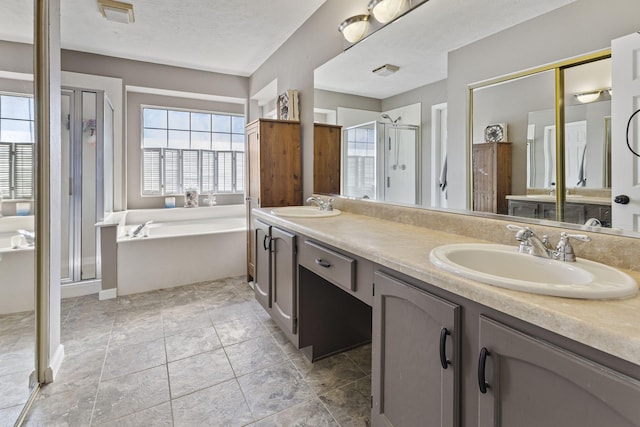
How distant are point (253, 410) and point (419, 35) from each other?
207 cm

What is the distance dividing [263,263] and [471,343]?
1721 millimetres

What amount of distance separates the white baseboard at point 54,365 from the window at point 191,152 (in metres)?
2.66

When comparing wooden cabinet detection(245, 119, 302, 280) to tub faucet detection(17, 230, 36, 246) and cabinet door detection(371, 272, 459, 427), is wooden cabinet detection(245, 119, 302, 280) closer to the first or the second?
tub faucet detection(17, 230, 36, 246)

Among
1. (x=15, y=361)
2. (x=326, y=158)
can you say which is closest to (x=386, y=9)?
(x=326, y=158)

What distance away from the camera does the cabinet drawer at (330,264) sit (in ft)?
4.37

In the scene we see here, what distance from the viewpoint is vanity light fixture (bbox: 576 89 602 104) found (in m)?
1.02

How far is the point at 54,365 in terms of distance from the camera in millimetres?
1806

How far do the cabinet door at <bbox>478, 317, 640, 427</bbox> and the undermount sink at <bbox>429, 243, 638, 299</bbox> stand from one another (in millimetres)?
113

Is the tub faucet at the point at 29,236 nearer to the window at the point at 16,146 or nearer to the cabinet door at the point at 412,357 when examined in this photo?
the window at the point at 16,146

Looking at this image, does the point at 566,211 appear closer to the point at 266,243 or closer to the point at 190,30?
the point at 266,243

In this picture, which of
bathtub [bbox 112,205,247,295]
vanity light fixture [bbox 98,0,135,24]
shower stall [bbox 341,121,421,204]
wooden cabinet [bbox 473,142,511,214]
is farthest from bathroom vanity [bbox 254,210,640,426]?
vanity light fixture [bbox 98,0,135,24]

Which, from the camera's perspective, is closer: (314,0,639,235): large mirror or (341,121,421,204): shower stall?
(314,0,639,235): large mirror

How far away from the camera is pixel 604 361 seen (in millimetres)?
587

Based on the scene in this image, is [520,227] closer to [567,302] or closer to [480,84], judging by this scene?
[567,302]
